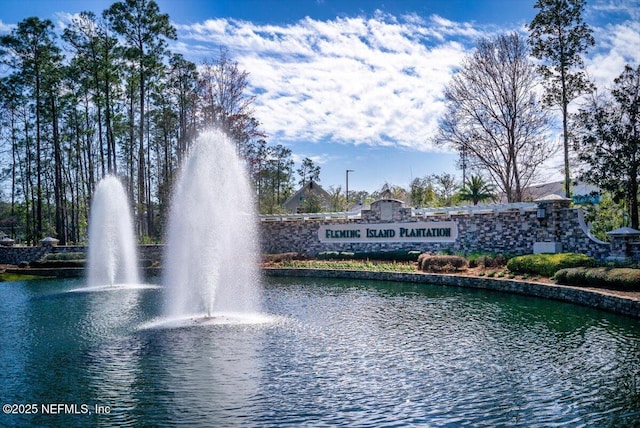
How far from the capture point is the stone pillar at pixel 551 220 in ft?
67.0

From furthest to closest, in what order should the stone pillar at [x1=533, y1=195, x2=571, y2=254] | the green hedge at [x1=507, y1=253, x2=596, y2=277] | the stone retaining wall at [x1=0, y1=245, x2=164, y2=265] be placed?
1. the stone retaining wall at [x1=0, y1=245, x2=164, y2=265]
2. the stone pillar at [x1=533, y1=195, x2=571, y2=254]
3. the green hedge at [x1=507, y1=253, x2=596, y2=277]

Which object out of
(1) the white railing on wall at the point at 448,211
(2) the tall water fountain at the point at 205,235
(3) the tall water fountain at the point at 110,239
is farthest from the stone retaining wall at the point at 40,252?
(2) the tall water fountain at the point at 205,235

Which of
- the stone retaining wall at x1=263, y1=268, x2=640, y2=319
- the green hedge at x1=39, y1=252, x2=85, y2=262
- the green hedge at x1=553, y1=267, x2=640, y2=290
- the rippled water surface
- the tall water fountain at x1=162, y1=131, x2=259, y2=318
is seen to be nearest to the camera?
the rippled water surface

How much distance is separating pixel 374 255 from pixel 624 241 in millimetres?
11476

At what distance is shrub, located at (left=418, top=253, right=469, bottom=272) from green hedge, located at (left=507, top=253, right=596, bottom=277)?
252cm

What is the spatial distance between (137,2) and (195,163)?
23952 millimetres

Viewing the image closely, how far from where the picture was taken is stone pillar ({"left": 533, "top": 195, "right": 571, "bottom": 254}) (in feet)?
67.0

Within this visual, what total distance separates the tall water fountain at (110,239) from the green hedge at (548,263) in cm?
1634

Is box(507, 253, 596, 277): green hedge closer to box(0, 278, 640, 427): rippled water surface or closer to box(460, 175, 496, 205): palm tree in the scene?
box(0, 278, 640, 427): rippled water surface

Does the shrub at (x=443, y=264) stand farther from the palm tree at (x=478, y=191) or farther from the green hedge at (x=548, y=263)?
the palm tree at (x=478, y=191)

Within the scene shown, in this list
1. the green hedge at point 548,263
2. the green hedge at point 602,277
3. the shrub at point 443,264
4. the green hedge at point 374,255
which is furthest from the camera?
the green hedge at point 374,255

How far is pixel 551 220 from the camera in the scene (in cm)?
2064

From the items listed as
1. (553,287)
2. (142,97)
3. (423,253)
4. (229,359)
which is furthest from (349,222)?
(229,359)

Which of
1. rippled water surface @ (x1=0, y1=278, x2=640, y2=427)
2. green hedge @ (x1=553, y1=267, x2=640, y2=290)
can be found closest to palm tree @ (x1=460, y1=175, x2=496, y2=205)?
green hedge @ (x1=553, y1=267, x2=640, y2=290)
